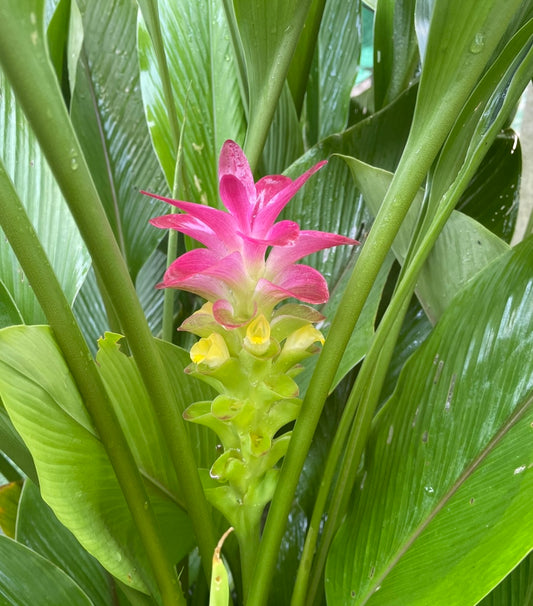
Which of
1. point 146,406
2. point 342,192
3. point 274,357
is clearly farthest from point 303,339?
point 342,192

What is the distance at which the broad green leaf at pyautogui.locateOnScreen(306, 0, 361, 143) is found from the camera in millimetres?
642

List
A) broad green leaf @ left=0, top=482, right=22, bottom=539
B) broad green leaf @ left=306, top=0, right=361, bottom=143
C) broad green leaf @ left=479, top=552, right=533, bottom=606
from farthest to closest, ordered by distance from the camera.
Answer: broad green leaf @ left=306, top=0, right=361, bottom=143 → broad green leaf @ left=0, top=482, right=22, bottom=539 → broad green leaf @ left=479, top=552, right=533, bottom=606

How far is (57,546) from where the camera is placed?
0.50 m

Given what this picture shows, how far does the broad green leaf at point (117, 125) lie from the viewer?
59 centimetres

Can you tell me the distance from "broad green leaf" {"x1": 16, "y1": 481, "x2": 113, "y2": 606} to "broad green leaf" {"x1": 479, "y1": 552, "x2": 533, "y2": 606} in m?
0.27

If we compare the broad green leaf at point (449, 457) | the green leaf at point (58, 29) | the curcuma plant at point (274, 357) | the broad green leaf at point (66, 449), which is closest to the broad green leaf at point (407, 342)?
the curcuma plant at point (274, 357)

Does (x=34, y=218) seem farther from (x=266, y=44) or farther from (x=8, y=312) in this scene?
(x=266, y=44)

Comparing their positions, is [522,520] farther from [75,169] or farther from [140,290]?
[140,290]

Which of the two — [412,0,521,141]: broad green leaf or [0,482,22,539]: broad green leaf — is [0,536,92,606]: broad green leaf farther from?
[412,0,521,141]: broad green leaf

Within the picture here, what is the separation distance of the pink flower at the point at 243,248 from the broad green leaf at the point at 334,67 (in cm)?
33

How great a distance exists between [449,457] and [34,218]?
0.31 m

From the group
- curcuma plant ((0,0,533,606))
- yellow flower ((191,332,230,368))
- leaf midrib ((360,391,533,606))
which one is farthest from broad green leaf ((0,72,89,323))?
leaf midrib ((360,391,533,606))

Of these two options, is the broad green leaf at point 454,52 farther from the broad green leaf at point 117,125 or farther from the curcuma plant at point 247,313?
the broad green leaf at point 117,125

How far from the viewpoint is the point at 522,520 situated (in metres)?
0.28
